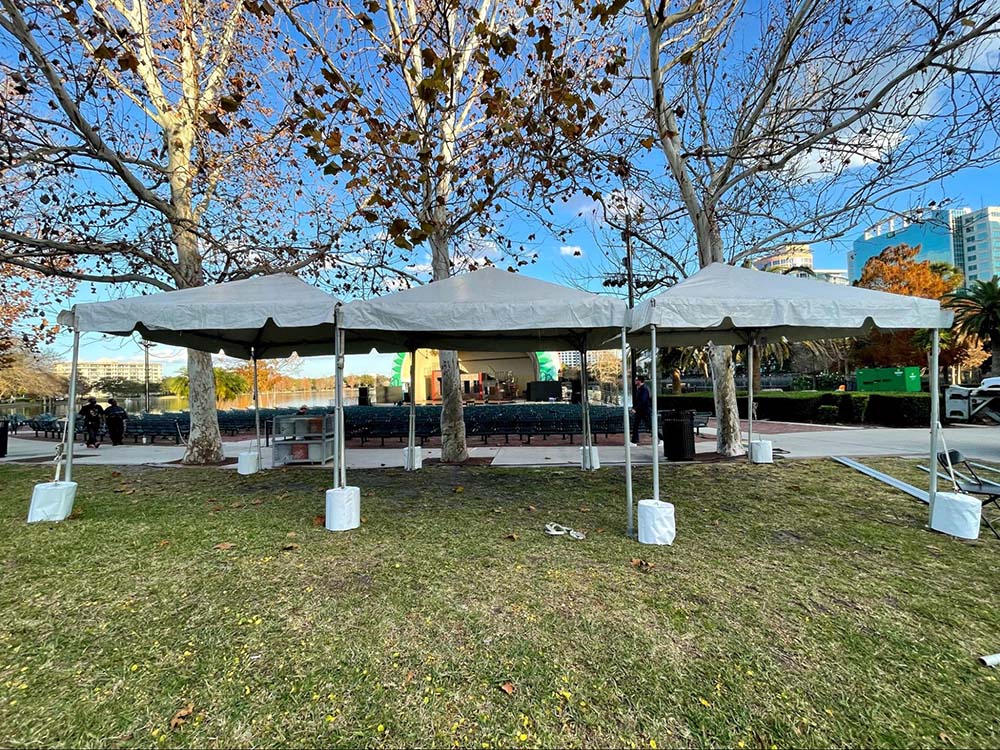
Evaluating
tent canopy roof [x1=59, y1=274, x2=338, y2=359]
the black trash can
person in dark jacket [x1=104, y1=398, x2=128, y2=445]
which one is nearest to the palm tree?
the black trash can

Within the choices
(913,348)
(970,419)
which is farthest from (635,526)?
(913,348)

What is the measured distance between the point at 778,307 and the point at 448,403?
744cm

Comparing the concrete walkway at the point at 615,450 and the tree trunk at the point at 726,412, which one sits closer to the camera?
the tree trunk at the point at 726,412

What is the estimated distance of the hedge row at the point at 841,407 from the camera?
56.0ft

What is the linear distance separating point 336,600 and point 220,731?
4.53ft

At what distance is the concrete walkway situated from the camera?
1095 centimetres

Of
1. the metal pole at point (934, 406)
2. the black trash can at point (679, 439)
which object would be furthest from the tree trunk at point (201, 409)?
the metal pole at point (934, 406)

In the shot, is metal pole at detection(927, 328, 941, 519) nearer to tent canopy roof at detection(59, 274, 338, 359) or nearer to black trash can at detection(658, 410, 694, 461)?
black trash can at detection(658, 410, 694, 461)

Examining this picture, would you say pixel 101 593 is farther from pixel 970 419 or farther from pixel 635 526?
pixel 970 419

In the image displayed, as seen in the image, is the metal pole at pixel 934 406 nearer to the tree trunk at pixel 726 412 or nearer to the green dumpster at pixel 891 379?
the tree trunk at pixel 726 412

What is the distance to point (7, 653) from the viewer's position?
2.99 m

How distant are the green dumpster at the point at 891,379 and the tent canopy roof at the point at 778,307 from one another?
21.6 meters

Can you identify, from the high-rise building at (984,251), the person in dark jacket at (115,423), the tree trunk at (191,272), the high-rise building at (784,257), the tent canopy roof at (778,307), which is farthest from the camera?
the high-rise building at (984,251)

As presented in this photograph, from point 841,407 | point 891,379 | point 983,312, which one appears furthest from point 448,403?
point 983,312
